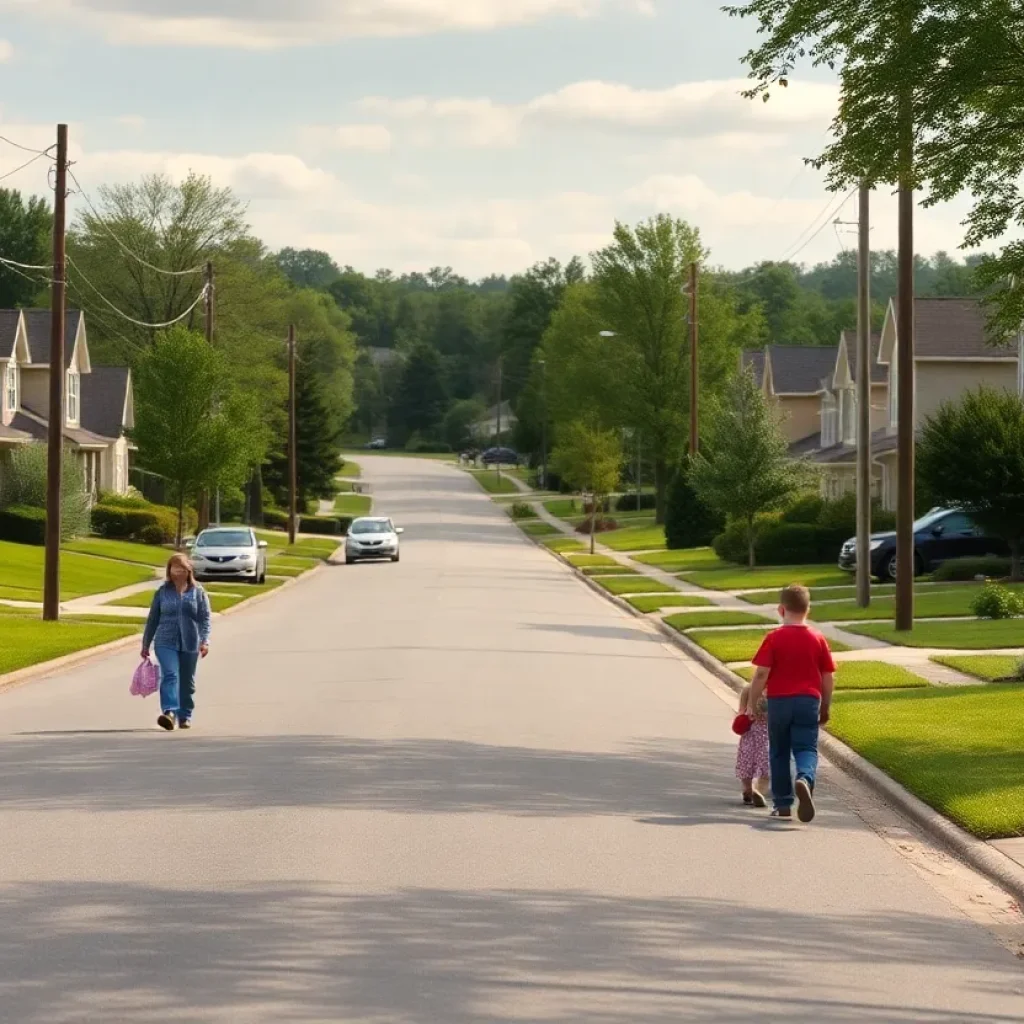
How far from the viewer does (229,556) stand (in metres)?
48.4

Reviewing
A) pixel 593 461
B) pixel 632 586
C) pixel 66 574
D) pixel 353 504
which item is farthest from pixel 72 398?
pixel 353 504

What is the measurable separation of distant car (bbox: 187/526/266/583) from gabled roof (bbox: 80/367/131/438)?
27.1m

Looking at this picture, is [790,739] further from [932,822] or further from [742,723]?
[932,822]

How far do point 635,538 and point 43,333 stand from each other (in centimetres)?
2504

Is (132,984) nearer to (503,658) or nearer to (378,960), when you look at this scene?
(378,960)

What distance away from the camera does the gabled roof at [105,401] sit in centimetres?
7581

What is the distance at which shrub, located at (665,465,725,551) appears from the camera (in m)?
67.9

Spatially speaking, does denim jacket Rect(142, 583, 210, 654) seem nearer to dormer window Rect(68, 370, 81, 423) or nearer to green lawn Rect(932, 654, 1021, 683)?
green lawn Rect(932, 654, 1021, 683)

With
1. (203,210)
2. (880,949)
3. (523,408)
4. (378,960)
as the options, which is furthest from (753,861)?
(523,408)

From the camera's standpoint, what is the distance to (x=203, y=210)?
82.6 m

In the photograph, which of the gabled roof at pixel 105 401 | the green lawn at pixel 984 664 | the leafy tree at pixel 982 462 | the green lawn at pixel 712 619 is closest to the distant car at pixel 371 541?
the gabled roof at pixel 105 401

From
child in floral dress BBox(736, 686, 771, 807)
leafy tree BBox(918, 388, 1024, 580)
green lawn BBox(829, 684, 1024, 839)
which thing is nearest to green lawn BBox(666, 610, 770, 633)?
leafy tree BBox(918, 388, 1024, 580)

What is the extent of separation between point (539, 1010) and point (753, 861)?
3.97m

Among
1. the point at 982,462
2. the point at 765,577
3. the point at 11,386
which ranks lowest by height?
the point at 765,577
